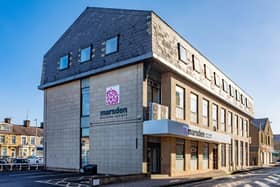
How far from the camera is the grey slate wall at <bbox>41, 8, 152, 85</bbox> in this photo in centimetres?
1961

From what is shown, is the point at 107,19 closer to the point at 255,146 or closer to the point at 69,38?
the point at 69,38

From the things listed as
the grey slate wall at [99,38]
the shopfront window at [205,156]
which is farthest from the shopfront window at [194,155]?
the grey slate wall at [99,38]

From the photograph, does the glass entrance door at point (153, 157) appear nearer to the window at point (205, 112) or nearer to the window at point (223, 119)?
the window at point (205, 112)

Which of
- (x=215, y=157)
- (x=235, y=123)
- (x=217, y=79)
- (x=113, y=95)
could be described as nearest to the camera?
(x=113, y=95)

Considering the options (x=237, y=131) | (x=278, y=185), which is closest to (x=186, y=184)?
(x=278, y=185)

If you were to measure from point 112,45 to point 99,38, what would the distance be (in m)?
1.80

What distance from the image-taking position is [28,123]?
213 ft

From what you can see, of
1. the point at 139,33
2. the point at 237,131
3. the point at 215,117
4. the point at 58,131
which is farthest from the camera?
the point at 237,131

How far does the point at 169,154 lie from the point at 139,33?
27.3 ft

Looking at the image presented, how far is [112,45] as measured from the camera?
21.5m

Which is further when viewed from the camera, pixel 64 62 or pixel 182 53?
pixel 64 62

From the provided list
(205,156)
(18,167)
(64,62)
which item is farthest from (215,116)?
(18,167)

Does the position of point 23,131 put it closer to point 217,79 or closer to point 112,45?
point 217,79

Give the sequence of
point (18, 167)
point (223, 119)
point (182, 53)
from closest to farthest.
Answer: point (182, 53) < point (18, 167) < point (223, 119)
